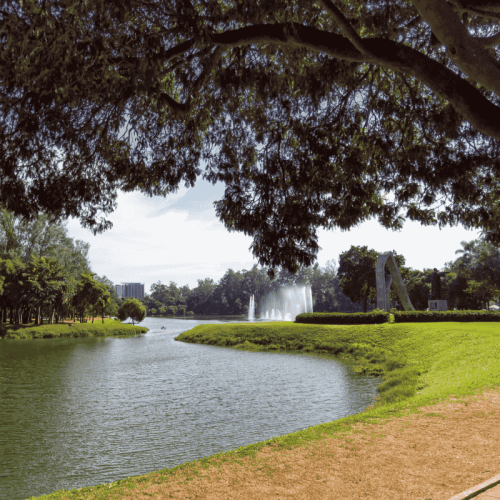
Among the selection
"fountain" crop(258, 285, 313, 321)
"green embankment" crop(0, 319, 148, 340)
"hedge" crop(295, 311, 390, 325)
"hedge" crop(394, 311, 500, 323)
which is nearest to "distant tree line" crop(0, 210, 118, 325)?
"green embankment" crop(0, 319, 148, 340)

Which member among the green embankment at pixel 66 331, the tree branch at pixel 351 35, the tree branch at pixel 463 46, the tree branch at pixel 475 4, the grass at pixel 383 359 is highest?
the tree branch at pixel 475 4

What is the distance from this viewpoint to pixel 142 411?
42.3 feet

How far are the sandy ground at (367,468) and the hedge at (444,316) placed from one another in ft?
81.4

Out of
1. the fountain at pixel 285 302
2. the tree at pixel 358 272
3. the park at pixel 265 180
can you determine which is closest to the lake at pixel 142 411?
the park at pixel 265 180

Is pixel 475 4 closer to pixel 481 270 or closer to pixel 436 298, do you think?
pixel 436 298

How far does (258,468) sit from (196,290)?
477 ft

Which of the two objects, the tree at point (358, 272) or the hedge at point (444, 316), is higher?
the tree at point (358, 272)

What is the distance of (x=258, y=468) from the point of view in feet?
21.7

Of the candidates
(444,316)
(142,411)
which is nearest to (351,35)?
(142,411)

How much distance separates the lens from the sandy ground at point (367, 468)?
5.52 m

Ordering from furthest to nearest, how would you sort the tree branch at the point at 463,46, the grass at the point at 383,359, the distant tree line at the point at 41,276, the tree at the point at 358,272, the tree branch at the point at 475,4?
the tree at the point at 358,272 → the distant tree line at the point at 41,276 → the grass at the point at 383,359 → the tree branch at the point at 475,4 → the tree branch at the point at 463,46

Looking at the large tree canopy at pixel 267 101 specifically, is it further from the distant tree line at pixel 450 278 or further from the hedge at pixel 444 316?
the distant tree line at pixel 450 278

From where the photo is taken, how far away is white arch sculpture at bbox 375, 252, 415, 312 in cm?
3850

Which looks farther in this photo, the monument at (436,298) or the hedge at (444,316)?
the monument at (436,298)
